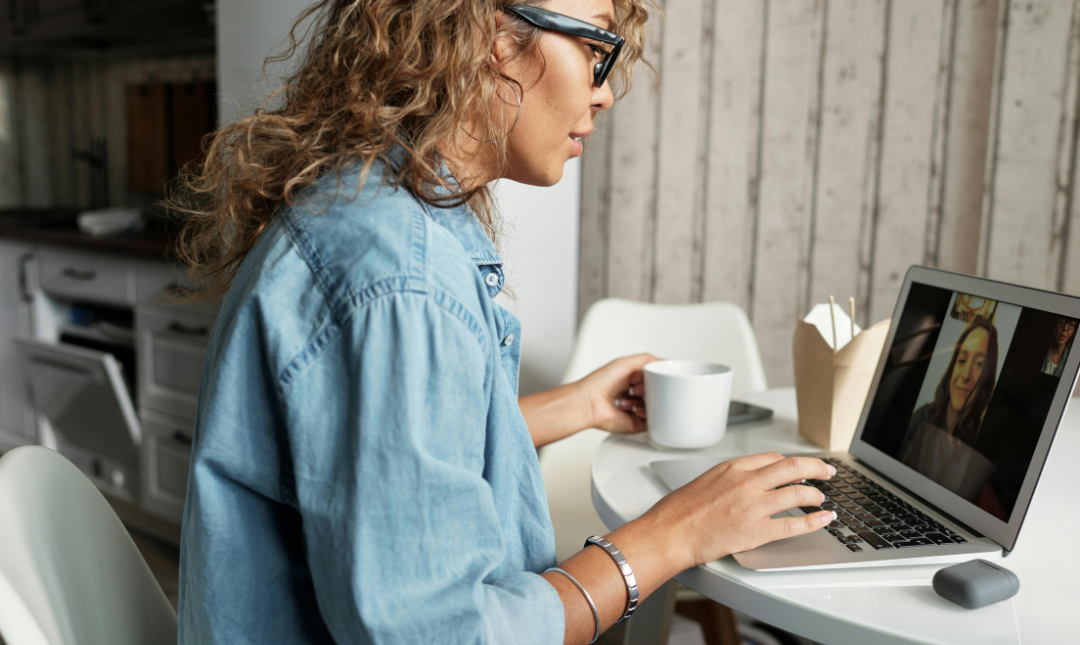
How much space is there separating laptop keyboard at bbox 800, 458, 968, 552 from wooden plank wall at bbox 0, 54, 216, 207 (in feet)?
10.8

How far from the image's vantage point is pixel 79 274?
8.71ft

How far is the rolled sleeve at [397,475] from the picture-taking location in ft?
1.56

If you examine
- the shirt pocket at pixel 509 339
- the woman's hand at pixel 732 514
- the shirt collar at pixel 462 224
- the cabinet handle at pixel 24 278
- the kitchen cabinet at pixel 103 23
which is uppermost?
the kitchen cabinet at pixel 103 23

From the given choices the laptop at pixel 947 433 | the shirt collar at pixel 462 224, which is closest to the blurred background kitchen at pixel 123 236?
the laptop at pixel 947 433

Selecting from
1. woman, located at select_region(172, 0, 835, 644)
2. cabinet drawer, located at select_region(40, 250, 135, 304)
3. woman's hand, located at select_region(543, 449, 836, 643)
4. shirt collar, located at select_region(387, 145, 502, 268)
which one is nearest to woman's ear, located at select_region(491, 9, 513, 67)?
woman, located at select_region(172, 0, 835, 644)

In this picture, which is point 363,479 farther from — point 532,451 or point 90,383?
point 90,383

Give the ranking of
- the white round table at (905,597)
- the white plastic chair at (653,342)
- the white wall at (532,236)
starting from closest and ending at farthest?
the white round table at (905,597) → the white plastic chair at (653,342) → the white wall at (532,236)

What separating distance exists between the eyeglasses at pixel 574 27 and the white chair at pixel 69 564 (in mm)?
584

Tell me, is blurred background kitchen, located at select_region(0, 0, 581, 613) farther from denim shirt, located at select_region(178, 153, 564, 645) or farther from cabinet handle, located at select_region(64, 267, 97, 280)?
denim shirt, located at select_region(178, 153, 564, 645)

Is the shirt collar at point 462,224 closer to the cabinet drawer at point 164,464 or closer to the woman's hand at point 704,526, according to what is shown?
the woman's hand at point 704,526

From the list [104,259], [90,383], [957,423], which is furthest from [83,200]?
[957,423]

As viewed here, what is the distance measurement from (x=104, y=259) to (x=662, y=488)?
2348 millimetres

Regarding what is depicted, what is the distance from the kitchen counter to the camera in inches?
95.7

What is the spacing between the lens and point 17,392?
2.94 m
